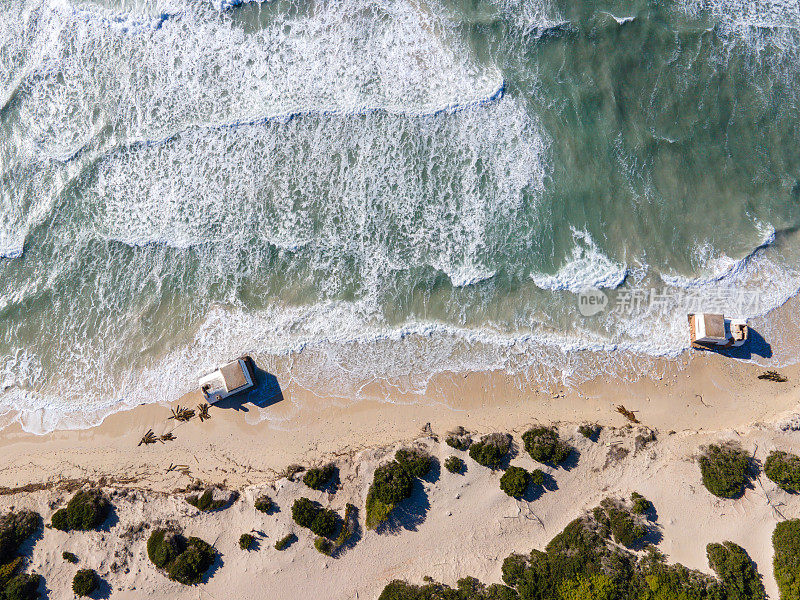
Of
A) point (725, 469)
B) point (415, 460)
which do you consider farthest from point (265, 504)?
point (725, 469)

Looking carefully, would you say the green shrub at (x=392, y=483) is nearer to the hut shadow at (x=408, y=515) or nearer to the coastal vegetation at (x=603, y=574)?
the hut shadow at (x=408, y=515)

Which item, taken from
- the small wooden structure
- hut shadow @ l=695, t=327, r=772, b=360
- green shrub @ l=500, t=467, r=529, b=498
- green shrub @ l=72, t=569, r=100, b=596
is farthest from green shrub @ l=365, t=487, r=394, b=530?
hut shadow @ l=695, t=327, r=772, b=360

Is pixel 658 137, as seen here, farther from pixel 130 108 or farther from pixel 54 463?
pixel 54 463

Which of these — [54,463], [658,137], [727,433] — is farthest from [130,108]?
[727,433]

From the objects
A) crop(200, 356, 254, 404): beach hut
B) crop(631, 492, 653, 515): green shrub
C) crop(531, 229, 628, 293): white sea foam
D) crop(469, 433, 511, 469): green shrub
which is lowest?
crop(631, 492, 653, 515): green shrub

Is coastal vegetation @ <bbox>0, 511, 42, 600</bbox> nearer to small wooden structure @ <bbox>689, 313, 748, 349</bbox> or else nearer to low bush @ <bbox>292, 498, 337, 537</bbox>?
low bush @ <bbox>292, 498, 337, 537</bbox>

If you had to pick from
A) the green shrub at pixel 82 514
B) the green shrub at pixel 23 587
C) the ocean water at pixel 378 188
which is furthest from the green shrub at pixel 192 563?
the ocean water at pixel 378 188
